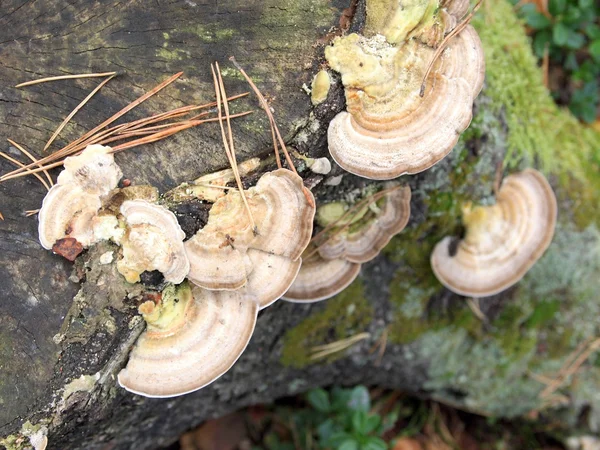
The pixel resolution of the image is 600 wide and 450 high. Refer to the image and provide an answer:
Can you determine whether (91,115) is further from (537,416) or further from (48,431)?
(537,416)

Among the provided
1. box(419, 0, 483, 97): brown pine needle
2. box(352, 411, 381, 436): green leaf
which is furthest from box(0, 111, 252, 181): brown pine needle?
box(352, 411, 381, 436): green leaf

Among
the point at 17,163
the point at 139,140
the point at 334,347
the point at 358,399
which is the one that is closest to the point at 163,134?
the point at 139,140

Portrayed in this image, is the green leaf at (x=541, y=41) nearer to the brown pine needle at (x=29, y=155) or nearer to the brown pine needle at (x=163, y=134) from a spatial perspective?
the brown pine needle at (x=163, y=134)

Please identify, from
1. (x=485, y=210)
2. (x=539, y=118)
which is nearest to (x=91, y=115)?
(x=485, y=210)

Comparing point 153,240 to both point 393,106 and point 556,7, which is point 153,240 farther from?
point 556,7

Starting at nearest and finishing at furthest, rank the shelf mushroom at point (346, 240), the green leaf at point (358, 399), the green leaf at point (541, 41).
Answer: the shelf mushroom at point (346, 240), the green leaf at point (358, 399), the green leaf at point (541, 41)

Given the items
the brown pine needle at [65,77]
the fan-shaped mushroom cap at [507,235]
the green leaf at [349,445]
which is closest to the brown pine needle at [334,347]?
the green leaf at [349,445]
